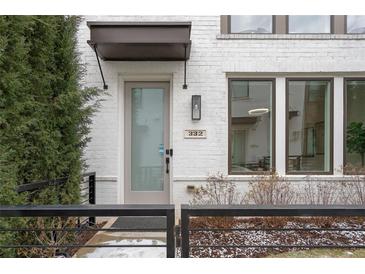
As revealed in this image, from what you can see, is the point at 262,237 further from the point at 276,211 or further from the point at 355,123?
the point at 355,123

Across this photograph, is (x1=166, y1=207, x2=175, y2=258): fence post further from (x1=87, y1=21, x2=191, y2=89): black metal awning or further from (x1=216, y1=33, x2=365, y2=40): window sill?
(x1=216, y1=33, x2=365, y2=40): window sill

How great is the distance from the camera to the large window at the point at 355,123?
5484 mm

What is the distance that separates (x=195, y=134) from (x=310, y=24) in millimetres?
2970

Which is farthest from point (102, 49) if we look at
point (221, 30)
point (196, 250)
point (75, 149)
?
point (196, 250)

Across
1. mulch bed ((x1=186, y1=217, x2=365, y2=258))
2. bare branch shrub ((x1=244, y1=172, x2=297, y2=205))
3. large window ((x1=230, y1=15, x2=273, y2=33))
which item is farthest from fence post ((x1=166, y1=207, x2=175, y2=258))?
large window ((x1=230, y1=15, x2=273, y2=33))

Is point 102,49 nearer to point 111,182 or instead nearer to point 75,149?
point 75,149

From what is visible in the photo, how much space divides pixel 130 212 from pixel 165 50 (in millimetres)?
3669

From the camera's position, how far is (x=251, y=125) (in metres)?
5.54

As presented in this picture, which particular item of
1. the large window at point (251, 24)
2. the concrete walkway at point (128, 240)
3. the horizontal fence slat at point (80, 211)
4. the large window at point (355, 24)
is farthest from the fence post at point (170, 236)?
the large window at point (355, 24)

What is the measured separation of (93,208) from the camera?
5.55 ft

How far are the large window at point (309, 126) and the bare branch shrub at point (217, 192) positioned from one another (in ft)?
3.78

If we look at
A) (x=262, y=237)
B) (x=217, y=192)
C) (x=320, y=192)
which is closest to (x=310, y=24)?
(x=320, y=192)

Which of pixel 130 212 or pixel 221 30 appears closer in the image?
pixel 130 212

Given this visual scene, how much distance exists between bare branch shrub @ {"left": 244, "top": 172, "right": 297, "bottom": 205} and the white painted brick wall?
2.78ft
